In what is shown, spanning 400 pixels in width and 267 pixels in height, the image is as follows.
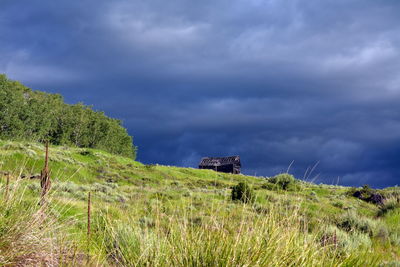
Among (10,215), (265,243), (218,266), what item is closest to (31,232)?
(10,215)

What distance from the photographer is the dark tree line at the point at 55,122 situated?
57.0 meters

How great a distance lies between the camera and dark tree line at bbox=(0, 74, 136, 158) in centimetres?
5700

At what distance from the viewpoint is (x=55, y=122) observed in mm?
67875

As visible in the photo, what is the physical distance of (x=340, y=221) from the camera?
1248 cm

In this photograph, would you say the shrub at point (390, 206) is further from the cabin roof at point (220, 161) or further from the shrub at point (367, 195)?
the cabin roof at point (220, 161)

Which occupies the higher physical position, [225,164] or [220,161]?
[220,161]

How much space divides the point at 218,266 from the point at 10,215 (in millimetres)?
3060

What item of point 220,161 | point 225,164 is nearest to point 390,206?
point 225,164

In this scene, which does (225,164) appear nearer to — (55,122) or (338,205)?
(55,122)

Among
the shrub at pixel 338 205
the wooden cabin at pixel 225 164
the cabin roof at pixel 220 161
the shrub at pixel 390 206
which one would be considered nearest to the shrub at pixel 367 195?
the shrub at pixel 338 205

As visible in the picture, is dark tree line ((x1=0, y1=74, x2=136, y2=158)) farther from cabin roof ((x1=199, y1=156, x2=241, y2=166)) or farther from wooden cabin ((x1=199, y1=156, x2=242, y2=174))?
wooden cabin ((x1=199, y1=156, x2=242, y2=174))

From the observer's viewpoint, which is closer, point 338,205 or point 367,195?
point 338,205

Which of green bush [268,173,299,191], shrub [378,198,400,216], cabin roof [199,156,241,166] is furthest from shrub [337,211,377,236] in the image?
cabin roof [199,156,241,166]

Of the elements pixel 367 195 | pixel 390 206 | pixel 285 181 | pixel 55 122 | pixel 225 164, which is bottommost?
pixel 390 206
